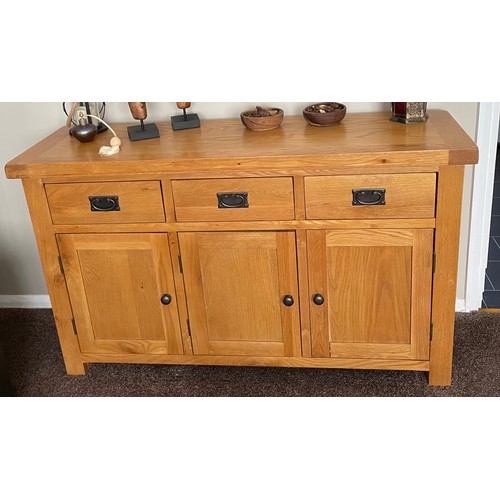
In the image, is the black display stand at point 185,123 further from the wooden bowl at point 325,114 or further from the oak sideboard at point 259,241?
the wooden bowl at point 325,114

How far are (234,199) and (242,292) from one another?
0.34 m

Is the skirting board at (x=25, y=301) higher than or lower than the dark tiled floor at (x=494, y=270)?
higher

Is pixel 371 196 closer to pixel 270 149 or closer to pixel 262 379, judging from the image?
pixel 270 149

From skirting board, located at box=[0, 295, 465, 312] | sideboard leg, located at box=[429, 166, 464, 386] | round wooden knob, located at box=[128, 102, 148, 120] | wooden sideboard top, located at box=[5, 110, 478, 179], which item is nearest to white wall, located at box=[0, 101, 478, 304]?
skirting board, located at box=[0, 295, 465, 312]

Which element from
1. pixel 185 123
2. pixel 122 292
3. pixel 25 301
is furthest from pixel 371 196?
pixel 25 301

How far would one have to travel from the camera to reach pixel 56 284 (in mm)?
2207

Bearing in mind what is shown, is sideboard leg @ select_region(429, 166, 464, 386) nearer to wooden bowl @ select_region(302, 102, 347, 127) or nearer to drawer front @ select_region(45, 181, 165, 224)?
wooden bowl @ select_region(302, 102, 347, 127)

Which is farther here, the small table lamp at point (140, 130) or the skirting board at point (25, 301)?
the skirting board at point (25, 301)

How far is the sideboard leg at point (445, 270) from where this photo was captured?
72.7 inches

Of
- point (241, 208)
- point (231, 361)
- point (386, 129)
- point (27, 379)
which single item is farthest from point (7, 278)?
point (386, 129)

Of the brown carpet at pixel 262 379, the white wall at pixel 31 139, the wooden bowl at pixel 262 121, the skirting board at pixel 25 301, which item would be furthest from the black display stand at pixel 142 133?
the skirting board at pixel 25 301

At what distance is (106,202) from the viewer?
6.63ft

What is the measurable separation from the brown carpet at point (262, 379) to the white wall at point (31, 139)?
0.98 feet
